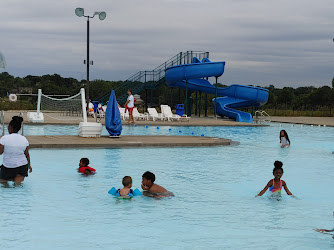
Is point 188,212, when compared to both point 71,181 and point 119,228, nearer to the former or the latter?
point 119,228

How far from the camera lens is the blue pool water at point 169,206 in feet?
23.8

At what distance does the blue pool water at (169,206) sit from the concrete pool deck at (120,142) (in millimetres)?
428

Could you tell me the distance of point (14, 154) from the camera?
977cm

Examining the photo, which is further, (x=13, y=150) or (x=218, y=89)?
(x=218, y=89)

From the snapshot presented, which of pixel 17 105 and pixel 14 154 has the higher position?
pixel 17 105

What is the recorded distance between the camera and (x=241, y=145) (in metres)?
19.4

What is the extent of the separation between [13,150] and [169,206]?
2.92 meters

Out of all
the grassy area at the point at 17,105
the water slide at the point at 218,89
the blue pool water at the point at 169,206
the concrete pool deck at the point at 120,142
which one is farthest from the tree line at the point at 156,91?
the blue pool water at the point at 169,206

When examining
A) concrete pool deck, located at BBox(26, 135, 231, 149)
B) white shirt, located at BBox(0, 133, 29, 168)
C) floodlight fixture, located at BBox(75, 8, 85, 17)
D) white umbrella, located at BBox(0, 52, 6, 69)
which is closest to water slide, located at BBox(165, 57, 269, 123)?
floodlight fixture, located at BBox(75, 8, 85, 17)

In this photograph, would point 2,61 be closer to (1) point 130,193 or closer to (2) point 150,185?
(1) point 130,193

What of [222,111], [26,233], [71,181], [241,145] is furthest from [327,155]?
[222,111]

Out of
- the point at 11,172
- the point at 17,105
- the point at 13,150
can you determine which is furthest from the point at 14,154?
the point at 17,105

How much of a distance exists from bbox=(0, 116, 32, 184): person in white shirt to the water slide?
2696cm

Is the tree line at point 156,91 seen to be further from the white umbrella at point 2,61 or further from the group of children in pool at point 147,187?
the group of children in pool at point 147,187
